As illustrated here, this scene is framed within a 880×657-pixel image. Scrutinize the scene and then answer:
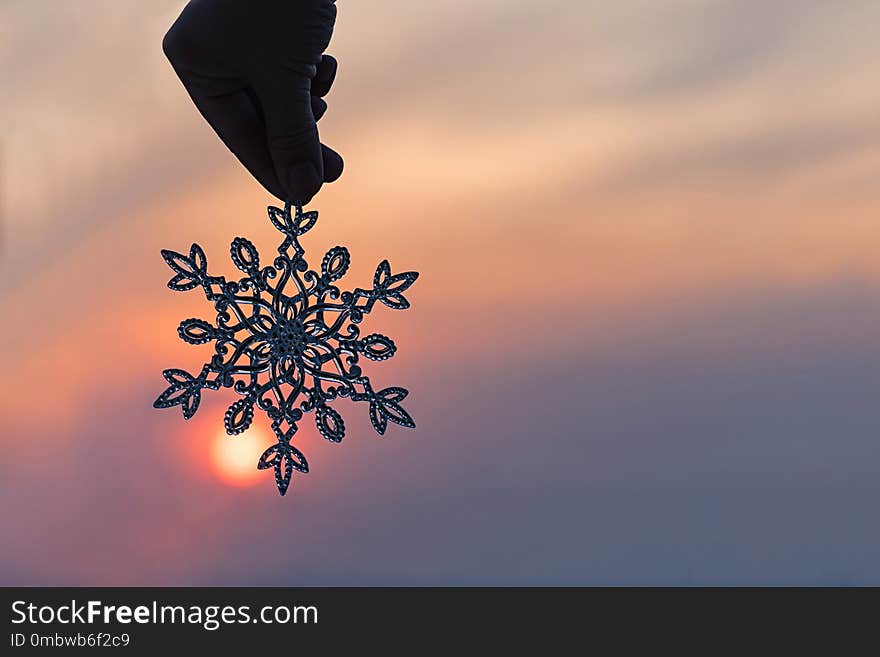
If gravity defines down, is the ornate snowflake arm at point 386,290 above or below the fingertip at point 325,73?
below

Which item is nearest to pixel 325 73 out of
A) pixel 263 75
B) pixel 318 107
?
pixel 318 107

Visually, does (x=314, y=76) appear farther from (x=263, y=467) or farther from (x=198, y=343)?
(x=263, y=467)

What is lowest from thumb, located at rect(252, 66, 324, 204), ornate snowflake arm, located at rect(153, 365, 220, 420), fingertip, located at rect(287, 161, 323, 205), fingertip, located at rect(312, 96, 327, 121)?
ornate snowflake arm, located at rect(153, 365, 220, 420)

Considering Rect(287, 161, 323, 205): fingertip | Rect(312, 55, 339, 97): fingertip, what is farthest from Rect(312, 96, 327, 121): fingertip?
Rect(287, 161, 323, 205): fingertip

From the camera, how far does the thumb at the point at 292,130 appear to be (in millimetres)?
2039

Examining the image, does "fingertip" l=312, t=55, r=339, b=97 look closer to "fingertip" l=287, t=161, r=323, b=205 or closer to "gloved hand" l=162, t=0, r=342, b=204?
"gloved hand" l=162, t=0, r=342, b=204

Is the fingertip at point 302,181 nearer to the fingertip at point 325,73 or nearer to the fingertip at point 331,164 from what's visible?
the fingertip at point 331,164

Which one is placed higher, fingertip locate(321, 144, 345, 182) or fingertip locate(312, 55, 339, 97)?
fingertip locate(312, 55, 339, 97)

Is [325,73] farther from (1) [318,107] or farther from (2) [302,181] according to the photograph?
(2) [302,181]

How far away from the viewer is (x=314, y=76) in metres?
2.11

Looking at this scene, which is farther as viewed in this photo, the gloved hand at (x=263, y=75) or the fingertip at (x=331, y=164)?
the fingertip at (x=331, y=164)

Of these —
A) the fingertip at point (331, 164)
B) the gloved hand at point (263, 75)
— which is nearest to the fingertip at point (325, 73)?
the gloved hand at point (263, 75)

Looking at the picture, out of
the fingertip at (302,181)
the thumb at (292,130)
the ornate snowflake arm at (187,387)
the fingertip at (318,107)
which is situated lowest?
the ornate snowflake arm at (187,387)

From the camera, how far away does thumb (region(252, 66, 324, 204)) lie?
204 centimetres
